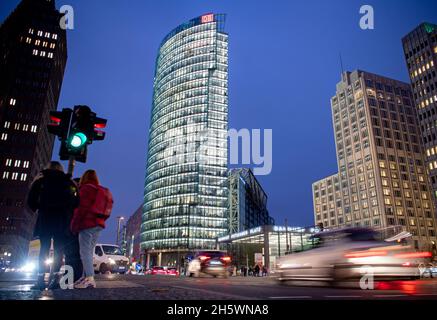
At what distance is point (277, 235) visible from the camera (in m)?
55.6

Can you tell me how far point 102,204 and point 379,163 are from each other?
10635 centimetres

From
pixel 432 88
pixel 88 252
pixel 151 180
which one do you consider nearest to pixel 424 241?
pixel 432 88

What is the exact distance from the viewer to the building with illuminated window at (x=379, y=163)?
314ft

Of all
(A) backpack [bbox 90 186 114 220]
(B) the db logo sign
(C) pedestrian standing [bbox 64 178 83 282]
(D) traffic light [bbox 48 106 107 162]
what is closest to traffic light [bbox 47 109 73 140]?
(D) traffic light [bbox 48 106 107 162]

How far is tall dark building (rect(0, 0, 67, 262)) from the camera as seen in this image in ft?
313

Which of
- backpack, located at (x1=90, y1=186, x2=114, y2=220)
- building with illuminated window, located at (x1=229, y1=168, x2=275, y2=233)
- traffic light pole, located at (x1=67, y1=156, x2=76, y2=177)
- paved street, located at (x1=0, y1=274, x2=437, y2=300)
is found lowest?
paved street, located at (x1=0, y1=274, x2=437, y2=300)

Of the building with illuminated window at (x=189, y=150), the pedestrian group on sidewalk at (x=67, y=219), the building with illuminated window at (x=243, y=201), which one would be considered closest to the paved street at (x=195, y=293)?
the pedestrian group on sidewalk at (x=67, y=219)

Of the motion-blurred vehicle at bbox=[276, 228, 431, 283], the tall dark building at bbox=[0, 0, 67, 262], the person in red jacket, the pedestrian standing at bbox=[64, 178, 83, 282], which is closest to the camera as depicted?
the person in red jacket

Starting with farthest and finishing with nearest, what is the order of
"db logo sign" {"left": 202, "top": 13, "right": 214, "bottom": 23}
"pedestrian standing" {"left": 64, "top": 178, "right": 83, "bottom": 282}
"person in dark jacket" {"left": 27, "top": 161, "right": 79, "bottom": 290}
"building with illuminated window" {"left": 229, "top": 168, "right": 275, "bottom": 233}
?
"db logo sign" {"left": 202, "top": 13, "right": 214, "bottom": 23}, "building with illuminated window" {"left": 229, "top": 168, "right": 275, "bottom": 233}, "pedestrian standing" {"left": 64, "top": 178, "right": 83, "bottom": 282}, "person in dark jacket" {"left": 27, "top": 161, "right": 79, "bottom": 290}

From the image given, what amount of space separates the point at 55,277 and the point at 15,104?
122260 millimetres

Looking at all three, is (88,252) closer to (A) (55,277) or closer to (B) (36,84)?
(A) (55,277)

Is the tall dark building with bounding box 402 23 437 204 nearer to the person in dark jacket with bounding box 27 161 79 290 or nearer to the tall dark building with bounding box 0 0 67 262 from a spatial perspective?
the person in dark jacket with bounding box 27 161 79 290

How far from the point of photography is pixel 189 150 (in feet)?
333

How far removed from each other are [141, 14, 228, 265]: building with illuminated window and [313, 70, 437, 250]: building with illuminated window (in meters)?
41.6
